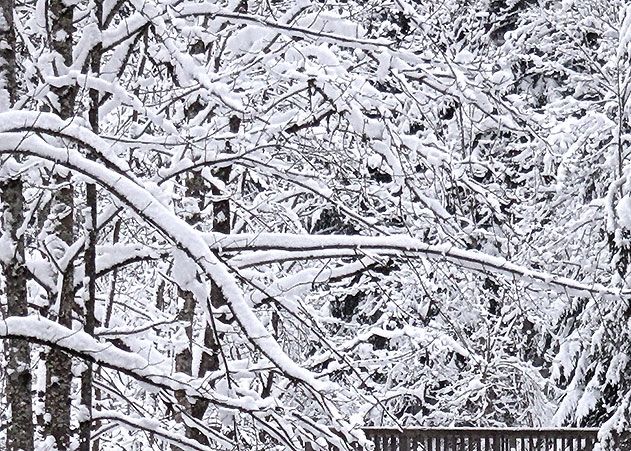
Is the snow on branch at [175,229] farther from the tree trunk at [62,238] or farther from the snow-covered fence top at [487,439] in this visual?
the snow-covered fence top at [487,439]

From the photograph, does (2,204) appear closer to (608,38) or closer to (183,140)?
(183,140)

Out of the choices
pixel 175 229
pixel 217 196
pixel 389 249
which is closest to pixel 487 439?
pixel 217 196

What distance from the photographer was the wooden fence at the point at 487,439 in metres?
11.0

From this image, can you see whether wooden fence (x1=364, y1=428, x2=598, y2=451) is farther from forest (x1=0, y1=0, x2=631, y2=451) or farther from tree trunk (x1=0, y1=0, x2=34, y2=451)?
tree trunk (x1=0, y1=0, x2=34, y2=451)

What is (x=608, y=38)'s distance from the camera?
14.1 meters

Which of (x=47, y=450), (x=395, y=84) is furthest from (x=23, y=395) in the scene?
(x=395, y=84)

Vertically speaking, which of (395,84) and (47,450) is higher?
(395,84)

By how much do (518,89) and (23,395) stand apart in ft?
54.2

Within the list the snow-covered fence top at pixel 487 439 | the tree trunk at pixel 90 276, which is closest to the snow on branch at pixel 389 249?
the tree trunk at pixel 90 276

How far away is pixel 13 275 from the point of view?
3.92 m

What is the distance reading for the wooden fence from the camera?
11.0 metres

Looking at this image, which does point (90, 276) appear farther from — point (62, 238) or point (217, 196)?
point (217, 196)

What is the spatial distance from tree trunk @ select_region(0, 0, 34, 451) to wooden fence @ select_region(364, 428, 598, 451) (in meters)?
7.25

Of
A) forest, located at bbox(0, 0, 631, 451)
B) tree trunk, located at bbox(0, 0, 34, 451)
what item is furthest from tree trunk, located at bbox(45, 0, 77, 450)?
tree trunk, located at bbox(0, 0, 34, 451)
